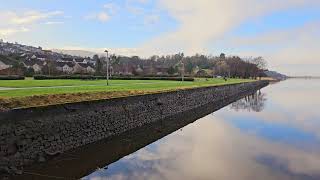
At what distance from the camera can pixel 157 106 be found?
32.2 meters

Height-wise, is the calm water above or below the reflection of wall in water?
above

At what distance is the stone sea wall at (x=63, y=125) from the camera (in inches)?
624

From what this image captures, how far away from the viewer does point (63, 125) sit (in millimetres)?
19062

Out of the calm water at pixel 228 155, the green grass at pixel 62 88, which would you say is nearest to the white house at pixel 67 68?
the green grass at pixel 62 88

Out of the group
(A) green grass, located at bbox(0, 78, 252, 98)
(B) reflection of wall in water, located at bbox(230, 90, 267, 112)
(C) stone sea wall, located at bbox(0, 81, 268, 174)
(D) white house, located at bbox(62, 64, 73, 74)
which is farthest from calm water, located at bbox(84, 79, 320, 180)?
(D) white house, located at bbox(62, 64, 73, 74)

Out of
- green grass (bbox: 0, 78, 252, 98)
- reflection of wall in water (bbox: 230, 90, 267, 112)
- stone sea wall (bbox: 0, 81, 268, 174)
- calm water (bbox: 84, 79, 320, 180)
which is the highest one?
green grass (bbox: 0, 78, 252, 98)

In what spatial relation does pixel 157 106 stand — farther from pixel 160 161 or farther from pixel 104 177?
pixel 104 177

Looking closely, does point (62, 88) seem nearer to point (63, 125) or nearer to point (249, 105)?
point (63, 125)

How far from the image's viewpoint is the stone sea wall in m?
15.8

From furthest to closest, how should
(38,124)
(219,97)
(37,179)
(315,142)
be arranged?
(219,97)
(315,142)
(38,124)
(37,179)

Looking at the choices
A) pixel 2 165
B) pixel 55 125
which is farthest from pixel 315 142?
pixel 2 165

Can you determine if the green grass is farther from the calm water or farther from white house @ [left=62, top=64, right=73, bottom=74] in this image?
white house @ [left=62, top=64, right=73, bottom=74]

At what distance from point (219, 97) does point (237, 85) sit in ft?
64.1

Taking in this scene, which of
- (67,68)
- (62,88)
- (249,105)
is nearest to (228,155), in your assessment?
(62,88)
